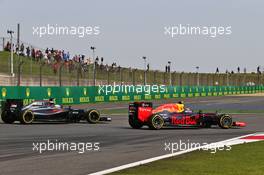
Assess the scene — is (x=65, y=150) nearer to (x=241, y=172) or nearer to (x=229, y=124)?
(x=241, y=172)

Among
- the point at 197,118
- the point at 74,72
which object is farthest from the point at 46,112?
the point at 74,72

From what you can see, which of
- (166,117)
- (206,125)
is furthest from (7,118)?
(206,125)

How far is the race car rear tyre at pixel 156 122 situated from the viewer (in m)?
17.2

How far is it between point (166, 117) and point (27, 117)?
16.7 feet

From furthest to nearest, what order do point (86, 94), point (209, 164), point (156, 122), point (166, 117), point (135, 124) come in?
point (86, 94) → point (135, 124) → point (166, 117) → point (156, 122) → point (209, 164)

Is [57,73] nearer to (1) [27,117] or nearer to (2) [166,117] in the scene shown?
(1) [27,117]

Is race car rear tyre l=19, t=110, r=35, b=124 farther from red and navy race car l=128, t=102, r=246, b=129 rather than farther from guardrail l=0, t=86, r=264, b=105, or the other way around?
guardrail l=0, t=86, r=264, b=105

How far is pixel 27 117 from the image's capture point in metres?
19.7

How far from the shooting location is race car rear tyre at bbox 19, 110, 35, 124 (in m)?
19.5

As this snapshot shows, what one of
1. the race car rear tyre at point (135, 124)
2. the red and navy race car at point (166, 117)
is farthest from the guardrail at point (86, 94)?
the red and navy race car at point (166, 117)

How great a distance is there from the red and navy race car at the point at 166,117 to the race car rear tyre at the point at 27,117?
3834 millimetres

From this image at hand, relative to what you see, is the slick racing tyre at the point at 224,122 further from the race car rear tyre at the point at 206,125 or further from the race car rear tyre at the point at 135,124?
the race car rear tyre at the point at 135,124

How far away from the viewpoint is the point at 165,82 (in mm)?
60531

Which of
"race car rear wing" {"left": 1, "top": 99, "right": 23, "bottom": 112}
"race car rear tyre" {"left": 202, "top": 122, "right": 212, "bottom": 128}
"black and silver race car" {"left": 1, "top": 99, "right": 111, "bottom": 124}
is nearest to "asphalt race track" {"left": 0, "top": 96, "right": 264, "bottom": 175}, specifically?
"race car rear tyre" {"left": 202, "top": 122, "right": 212, "bottom": 128}
